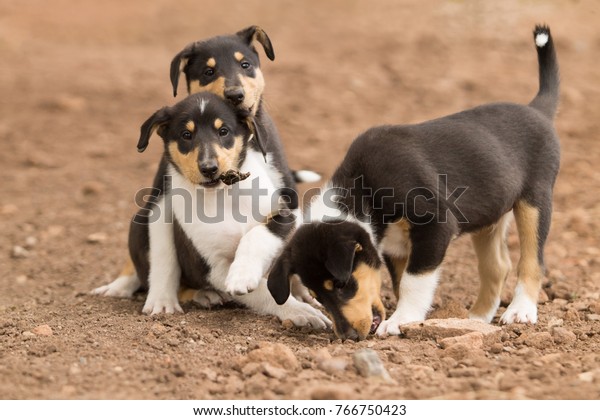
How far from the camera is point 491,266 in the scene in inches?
259

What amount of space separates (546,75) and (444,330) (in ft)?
8.04

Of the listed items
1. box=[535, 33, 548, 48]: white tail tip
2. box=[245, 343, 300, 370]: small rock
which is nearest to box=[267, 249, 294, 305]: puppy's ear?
box=[245, 343, 300, 370]: small rock

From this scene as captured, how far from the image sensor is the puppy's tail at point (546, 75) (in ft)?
22.2

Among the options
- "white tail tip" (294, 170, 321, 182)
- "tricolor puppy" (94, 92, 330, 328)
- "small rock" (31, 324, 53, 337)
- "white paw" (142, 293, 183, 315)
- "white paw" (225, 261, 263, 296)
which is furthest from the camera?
"white tail tip" (294, 170, 321, 182)

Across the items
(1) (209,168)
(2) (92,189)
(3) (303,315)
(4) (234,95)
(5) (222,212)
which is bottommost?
(2) (92,189)

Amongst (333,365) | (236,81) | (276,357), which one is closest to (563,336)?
(333,365)

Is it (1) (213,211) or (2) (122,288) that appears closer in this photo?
(1) (213,211)

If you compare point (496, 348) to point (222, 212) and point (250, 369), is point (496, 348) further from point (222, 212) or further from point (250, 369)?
point (222, 212)

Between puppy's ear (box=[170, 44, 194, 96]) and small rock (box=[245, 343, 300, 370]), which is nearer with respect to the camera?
small rock (box=[245, 343, 300, 370])

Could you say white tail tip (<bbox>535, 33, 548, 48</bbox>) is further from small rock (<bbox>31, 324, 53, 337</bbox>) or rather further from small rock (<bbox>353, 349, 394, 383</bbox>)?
small rock (<bbox>31, 324, 53, 337</bbox>)

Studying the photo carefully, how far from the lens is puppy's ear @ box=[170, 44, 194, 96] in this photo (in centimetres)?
652

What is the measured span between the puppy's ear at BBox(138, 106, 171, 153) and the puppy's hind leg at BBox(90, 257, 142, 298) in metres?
1.56

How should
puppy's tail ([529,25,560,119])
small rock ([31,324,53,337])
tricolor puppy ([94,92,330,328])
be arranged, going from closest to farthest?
small rock ([31,324,53,337])
tricolor puppy ([94,92,330,328])
puppy's tail ([529,25,560,119])
